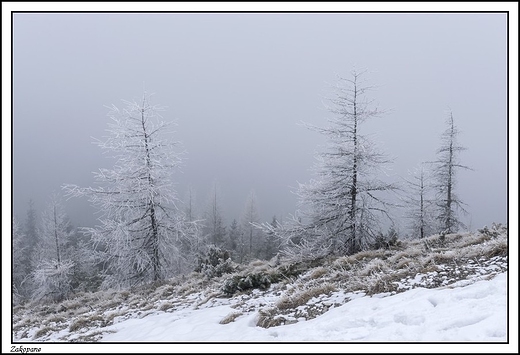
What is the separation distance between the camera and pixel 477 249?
7543 millimetres

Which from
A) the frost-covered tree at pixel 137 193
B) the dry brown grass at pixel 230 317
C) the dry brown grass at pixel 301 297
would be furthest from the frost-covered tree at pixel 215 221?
the dry brown grass at pixel 301 297

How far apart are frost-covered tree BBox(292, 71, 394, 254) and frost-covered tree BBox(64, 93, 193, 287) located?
6.64 metres

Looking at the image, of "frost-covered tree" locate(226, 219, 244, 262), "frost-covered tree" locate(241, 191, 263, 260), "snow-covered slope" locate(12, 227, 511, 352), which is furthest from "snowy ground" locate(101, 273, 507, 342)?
"frost-covered tree" locate(226, 219, 244, 262)

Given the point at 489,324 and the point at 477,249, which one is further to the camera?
the point at 477,249

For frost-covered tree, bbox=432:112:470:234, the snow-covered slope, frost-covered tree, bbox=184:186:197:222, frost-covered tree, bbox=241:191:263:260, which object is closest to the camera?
the snow-covered slope

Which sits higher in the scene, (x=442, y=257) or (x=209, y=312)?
(x=442, y=257)

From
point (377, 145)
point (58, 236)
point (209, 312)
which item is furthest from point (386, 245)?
point (58, 236)

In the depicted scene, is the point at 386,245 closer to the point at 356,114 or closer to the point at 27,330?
the point at 356,114

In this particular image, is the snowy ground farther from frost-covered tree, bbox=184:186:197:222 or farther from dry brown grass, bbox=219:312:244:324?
frost-covered tree, bbox=184:186:197:222

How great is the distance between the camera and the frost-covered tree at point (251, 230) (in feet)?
150

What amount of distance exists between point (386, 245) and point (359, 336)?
26.2 ft

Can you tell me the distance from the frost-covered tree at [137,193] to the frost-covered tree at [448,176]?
1745 cm

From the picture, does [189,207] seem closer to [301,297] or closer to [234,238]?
[234,238]

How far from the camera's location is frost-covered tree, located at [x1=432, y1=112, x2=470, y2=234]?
2148 centimetres
